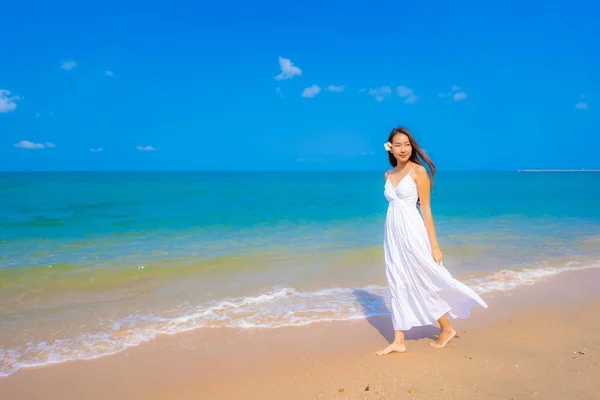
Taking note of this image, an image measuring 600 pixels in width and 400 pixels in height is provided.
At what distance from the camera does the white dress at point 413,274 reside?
419 cm

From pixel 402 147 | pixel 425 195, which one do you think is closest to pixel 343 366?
pixel 425 195

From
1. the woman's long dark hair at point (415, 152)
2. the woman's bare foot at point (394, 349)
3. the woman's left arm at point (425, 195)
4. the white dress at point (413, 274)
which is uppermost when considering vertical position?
the woman's long dark hair at point (415, 152)

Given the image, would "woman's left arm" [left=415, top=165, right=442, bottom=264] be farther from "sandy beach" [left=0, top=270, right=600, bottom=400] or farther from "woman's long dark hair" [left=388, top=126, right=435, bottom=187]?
"sandy beach" [left=0, top=270, right=600, bottom=400]

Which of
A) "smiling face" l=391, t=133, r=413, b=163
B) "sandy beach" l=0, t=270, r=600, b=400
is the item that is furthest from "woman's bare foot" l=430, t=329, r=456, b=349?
"smiling face" l=391, t=133, r=413, b=163

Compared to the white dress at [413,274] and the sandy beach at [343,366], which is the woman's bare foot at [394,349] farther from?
the white dress at [413,274]

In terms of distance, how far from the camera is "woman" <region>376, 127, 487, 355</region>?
418 centimetres

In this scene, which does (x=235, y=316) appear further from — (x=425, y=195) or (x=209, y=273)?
(x=425, y=195)

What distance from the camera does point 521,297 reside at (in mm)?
6426

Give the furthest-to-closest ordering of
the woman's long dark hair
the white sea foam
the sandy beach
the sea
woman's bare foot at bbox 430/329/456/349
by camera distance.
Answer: the sea
the white sea foam
woman's bare foot at bbox 430/329/456/349
the woman's long dark hair
the sandy beach

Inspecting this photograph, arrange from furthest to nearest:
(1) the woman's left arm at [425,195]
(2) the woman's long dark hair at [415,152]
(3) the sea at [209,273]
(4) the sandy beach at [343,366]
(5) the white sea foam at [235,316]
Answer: (3) the sea at [209,273] → (5) the white sea foam at [235,316] → (2) the woman's long dark hair at [415,152] → (1) the woman's left arm at [425,195] → (4) the sandy beach at [343,366]

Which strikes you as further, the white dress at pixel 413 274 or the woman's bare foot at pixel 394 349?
the woman's bare foot at pixel 394 349

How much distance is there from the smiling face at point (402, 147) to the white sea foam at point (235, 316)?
245cm

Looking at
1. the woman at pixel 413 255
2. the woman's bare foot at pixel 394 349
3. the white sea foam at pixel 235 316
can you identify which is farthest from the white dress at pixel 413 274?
the white sea foam at pixel 235 316

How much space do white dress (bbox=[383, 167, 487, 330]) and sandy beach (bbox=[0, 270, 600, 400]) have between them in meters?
0.44
